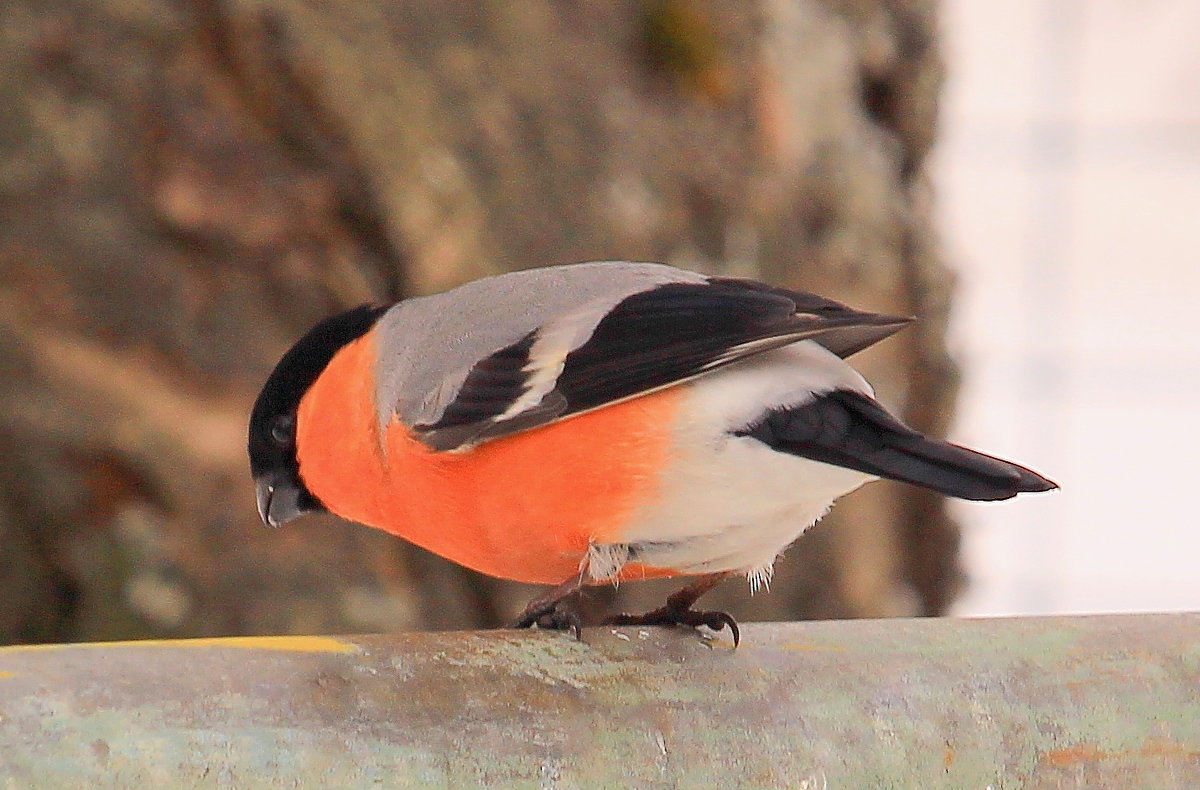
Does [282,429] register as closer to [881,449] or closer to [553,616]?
[553,616]

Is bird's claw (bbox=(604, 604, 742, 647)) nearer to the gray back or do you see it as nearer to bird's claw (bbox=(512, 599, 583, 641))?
bird's claw (bbox=(512, 599, 583, 641))

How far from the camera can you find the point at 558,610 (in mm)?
1344

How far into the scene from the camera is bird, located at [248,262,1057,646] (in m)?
1.33

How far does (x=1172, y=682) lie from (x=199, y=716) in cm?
67

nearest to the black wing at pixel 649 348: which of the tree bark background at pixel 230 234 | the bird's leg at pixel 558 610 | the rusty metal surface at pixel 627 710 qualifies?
the bird's leg at pixel 558 610

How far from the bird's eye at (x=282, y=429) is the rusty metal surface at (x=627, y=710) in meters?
0.56

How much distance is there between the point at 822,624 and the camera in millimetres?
1156

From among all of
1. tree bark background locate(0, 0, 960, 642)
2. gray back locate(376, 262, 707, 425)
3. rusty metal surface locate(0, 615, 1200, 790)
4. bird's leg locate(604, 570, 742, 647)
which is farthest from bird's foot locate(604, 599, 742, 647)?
tree bark background locate(0, 0, 960, 642)

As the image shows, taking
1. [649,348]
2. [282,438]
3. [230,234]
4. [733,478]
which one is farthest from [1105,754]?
[230,234]

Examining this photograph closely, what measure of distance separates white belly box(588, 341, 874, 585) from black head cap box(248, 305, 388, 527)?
410 mm

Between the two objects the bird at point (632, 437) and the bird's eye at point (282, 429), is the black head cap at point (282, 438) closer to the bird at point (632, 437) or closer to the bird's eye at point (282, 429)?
the bird's eye at point (282, 429)

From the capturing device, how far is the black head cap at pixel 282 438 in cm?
165

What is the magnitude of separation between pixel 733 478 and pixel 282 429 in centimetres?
56

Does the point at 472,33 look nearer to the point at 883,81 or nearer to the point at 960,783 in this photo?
the point at 883,81
